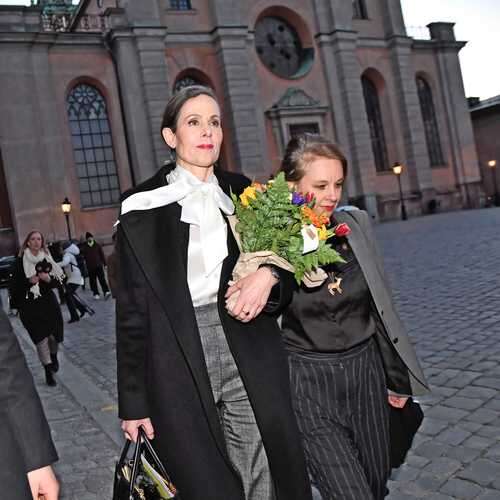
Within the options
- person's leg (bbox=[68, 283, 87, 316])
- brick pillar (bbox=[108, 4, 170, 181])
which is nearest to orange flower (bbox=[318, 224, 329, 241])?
person's leg (bbox=[68, 283, 87, 316])

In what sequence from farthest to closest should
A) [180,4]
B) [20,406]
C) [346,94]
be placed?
1. [346,94]
2. [180,4]
3. [20,406]

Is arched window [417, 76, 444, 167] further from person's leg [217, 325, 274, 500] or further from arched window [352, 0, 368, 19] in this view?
person's leg [217, 325, 274, 500]

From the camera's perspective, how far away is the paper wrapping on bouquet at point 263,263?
2.28 meters

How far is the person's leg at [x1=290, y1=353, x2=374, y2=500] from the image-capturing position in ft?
7.70

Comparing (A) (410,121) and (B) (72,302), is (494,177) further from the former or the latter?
(B) (72,302)

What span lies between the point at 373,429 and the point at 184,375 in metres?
0.85

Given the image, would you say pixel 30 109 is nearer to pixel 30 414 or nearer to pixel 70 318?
pixel 70 318

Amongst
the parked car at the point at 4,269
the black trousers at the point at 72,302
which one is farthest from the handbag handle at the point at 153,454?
the parked car at the point at 4,269

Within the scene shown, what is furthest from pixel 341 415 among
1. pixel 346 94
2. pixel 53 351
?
pixel 346 94

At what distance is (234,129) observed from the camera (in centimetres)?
2720

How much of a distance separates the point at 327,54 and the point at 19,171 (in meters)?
16.6

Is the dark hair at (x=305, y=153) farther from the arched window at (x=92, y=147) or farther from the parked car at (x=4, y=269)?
the arched window at (x=92, y=147)

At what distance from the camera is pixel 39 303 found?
24.2ft

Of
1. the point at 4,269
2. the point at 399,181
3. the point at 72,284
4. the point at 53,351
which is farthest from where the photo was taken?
the point at 399,181
